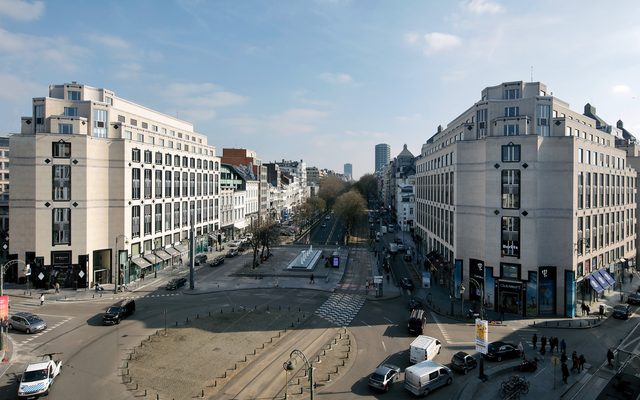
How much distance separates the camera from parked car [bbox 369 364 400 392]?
24.8 meters

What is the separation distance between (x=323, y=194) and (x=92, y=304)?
131 m

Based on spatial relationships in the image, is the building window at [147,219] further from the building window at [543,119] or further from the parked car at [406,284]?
→ the building window at [543,119]

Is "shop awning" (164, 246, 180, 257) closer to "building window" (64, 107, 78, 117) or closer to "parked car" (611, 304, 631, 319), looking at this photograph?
"building window" (64, 107, 78, 117)

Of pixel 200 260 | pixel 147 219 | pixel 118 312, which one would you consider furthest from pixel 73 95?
pixel 118 312

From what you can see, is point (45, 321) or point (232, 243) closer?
point (45, 321)

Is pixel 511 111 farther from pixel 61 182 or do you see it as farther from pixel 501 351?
pixel 61 182

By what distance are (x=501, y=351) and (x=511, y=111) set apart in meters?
30.3

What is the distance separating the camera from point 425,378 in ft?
81.0

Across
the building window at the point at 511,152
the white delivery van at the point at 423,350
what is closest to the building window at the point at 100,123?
the white delivery van at the point at 423,350

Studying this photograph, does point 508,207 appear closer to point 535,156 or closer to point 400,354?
point 535,156

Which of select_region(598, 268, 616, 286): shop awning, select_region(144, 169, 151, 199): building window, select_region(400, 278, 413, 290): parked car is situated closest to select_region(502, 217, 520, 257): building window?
select_region(400, 278, 413, 290): parked car

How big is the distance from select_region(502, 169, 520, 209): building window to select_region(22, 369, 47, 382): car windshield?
44459 millimetres

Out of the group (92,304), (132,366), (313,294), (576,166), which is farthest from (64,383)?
(576,166)

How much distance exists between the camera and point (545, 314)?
140 ft
